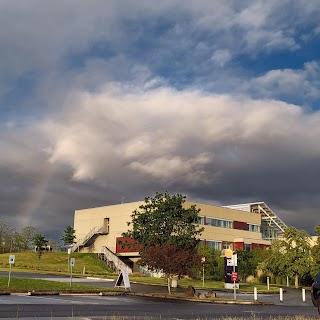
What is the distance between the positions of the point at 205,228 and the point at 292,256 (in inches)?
935

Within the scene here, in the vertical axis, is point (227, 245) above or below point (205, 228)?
below

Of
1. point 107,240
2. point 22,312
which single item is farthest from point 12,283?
point 107,240

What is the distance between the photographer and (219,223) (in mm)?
85562

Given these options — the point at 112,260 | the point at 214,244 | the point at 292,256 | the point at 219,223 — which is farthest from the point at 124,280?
the point at 219,223

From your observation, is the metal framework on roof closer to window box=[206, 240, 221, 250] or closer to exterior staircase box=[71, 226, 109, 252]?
window box=[206, 240, 221, 250]

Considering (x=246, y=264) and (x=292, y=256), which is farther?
(x=246, y=264)

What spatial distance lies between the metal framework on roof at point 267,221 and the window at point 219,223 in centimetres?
1139

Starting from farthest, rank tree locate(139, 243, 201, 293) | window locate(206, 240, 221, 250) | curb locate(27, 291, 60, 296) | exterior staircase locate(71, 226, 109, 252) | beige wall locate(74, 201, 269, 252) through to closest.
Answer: exterior staircase locate(71, 226, 109, 252) < beige wall locate(74, 201, 269, 252) < window locate(206, 240, 221, 250) < tree locate(139, 243, 201, 293) < curb locate(27, 291, 60, 296)

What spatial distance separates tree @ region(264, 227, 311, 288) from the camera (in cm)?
5922

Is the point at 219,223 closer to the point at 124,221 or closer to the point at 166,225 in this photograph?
the point at 124,221

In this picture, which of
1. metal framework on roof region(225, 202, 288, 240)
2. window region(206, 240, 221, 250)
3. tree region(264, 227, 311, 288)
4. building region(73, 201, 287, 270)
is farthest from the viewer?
metal framework on roof region(225, 202, 288, 240)

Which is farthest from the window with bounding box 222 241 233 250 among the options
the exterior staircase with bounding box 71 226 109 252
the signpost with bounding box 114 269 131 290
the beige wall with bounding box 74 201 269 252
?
the signpost with bounding box 114 269 131 290

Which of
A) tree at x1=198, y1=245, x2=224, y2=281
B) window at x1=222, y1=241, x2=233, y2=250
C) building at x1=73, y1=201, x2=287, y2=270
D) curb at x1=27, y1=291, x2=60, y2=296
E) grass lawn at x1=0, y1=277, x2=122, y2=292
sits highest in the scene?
building at x1=73, y1=201, x2=287, y2=270

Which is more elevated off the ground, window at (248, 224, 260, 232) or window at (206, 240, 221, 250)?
window at (248, 224, 260, 232)
